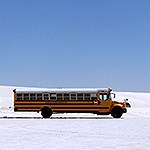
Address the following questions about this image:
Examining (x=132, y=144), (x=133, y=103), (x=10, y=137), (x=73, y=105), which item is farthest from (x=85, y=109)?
(x=133, y=103)

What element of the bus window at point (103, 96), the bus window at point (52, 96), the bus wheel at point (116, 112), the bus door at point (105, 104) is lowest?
the bus wheel at point (116, 112)

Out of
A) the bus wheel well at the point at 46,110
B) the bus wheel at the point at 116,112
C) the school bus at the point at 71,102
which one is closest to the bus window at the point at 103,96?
the school bus at the point at 71,102

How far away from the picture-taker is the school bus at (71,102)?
32531 mm

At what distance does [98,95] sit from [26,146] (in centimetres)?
1918

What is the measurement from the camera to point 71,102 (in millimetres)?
32781

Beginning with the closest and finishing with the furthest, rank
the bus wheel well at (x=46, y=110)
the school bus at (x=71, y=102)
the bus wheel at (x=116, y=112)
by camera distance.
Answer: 1. the school bus at (x=71, y=102)
2. the bus wheel at (x=116, y=112)
3. the bus wheel well at (x=46, y=110)

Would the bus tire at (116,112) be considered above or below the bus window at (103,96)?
below

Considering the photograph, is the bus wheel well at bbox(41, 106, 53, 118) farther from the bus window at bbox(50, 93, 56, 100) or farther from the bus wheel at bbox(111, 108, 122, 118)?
the bus wheel at bbox(111, 108, 122, 118)

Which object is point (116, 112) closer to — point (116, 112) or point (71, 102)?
point (116, 112)

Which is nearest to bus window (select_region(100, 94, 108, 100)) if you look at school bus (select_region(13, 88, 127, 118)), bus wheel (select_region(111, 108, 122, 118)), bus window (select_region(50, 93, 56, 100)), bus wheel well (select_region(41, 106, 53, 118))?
school bus (select_region(13, 88, 127, 118))

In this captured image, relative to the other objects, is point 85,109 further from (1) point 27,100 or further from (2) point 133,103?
(2) point 133,103

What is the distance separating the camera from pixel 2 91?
9150 centimetres

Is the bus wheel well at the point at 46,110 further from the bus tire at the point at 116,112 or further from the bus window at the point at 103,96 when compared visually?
the bus tire at the point at 116,112

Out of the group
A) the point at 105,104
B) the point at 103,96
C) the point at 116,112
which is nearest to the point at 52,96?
the point at 103,96
